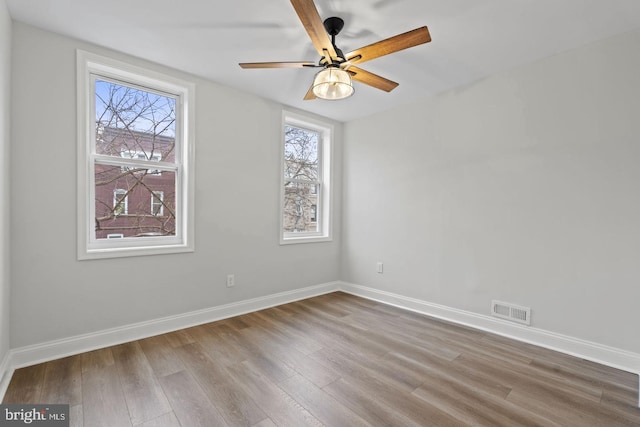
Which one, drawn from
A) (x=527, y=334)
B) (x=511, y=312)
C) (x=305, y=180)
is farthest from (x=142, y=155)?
(x=527, y=334)

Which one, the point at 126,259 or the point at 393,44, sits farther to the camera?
the point at 126,259

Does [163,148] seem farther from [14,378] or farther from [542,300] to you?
[542,300]

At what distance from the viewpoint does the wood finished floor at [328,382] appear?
170 centimetres

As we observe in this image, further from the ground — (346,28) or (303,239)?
(346,28)

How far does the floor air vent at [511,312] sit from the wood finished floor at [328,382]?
22 centimetres

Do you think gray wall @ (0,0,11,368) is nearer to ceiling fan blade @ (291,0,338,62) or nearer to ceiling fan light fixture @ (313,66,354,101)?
ceiling fan blade @ (291,0,338,62)

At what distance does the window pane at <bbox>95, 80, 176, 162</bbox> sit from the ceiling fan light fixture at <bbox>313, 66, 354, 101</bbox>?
5.43ft

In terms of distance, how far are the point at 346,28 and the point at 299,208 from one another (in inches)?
94.1

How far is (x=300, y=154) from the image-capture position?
13.6ft

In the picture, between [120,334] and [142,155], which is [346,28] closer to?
[142,155]

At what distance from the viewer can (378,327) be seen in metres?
3.02

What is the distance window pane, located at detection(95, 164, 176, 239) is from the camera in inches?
103

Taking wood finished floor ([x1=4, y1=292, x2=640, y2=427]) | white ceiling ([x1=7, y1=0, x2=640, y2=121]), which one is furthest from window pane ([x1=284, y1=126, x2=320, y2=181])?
wood finished floor ([x1=4, y1=292, x2=640, y2=427])

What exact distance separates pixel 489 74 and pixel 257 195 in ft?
8.87
